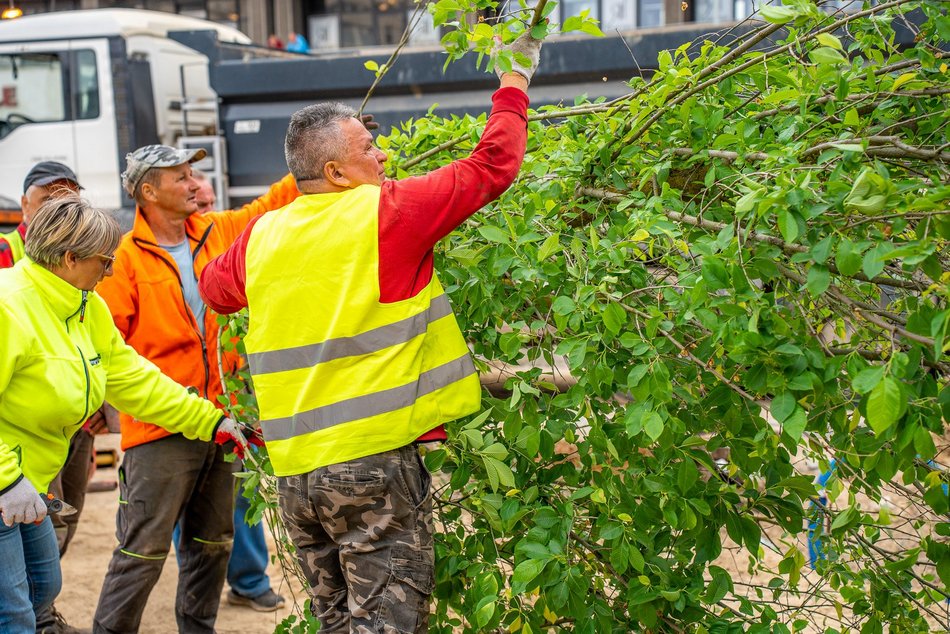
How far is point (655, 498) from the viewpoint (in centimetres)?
243

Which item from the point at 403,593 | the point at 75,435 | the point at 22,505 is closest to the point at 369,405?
the point at 403,593

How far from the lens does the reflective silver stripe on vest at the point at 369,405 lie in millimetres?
2420

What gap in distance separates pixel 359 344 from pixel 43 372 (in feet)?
3.67

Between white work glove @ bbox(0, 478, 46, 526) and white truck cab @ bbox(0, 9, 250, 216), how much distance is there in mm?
6623

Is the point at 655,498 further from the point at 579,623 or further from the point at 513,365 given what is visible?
the point at 513,365

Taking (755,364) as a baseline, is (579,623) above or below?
below

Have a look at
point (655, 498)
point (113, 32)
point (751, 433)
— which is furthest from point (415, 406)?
point (113, 32)

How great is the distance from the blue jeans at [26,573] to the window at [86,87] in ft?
22.7

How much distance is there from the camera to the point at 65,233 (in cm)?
306

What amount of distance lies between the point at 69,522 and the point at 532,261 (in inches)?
123

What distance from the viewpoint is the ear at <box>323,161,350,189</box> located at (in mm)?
A: 2506

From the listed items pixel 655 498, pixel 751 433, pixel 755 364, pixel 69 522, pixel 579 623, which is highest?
pixel 755 364

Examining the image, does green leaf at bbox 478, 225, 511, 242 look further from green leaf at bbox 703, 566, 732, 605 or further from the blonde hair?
→ the blonde hair

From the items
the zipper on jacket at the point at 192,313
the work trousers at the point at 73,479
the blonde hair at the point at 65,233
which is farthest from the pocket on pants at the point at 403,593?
the work trousers at the point at 73,479
